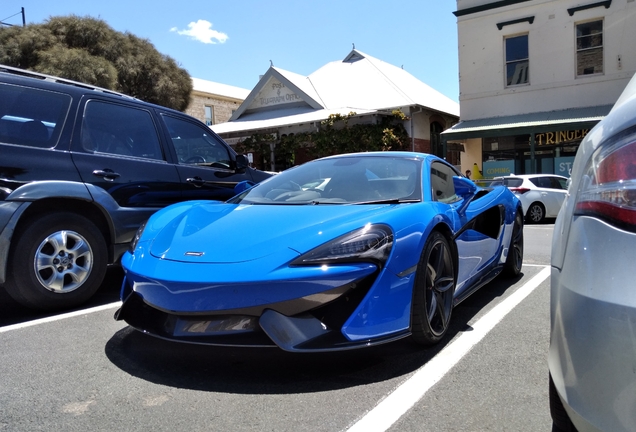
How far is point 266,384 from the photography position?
2.84 metres

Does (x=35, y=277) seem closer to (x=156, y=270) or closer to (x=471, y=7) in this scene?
(x=156, y=270)

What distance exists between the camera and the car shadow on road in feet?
9.32

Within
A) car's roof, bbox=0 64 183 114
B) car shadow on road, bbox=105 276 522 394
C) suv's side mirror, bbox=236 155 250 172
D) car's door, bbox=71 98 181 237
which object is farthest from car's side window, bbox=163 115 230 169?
car shadow on road, bbox=105 276 522 394

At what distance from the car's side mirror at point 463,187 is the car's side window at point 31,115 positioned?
3233mm

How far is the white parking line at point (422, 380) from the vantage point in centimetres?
242

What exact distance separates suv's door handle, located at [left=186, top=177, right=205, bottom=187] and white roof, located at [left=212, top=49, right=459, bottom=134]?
48.2 feet

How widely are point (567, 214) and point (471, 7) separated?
19356mm

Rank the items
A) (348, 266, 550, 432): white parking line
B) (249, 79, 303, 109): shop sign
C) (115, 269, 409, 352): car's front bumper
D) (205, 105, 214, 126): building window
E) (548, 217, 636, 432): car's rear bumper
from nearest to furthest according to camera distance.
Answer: (548, 217, 636, 432): car's rear bumper, (348, 266, 550, 432): white parking line, (115, 269, 409, 352): car's front bumper, (249, 79, 303, 109): shop sign, (205, 105, 214, 126): building window

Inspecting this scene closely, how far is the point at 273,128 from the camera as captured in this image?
2248cm

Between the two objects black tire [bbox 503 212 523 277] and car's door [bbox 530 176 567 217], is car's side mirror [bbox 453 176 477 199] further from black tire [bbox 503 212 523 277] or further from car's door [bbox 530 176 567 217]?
car's door [bbox 530 176 567 217]

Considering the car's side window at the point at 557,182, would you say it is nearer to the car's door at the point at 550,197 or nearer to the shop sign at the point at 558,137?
the car's door at the point at 550,197

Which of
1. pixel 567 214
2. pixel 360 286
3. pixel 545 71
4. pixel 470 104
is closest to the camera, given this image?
pixel 567 214

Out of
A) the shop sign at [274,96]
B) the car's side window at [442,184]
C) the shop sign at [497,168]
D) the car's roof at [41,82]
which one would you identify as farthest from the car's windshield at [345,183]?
the shop sign at [274,96]

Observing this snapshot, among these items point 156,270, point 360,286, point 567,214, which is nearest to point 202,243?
point 156,270
